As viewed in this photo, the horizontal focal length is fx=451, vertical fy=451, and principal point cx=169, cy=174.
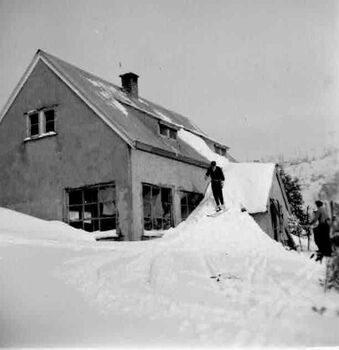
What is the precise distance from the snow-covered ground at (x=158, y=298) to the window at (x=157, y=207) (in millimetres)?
3300

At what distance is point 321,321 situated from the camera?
4.79 m

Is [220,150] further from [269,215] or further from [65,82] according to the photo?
[65,82]

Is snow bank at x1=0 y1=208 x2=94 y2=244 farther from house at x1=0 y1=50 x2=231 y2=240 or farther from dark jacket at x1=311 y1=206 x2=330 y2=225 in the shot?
dark jacket at x1=311 y1=206 x2=330 y2=225

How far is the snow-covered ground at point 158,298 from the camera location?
460cm

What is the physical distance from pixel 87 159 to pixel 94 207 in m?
1.13

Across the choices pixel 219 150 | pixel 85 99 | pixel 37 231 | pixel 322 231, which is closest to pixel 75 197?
pixel 37 231

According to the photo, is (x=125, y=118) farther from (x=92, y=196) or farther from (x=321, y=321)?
(x=321, y=321)

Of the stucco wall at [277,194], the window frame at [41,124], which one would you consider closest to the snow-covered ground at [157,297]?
the window frame at [41,124]

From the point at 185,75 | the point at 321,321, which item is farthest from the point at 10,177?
the point at 321,321

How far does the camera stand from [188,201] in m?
12.4

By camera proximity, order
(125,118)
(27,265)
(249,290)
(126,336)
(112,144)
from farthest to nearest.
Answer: (125,118) → (112,144) → (27,265) → (249,290) → (126,336)

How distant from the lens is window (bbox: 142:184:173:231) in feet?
35.0

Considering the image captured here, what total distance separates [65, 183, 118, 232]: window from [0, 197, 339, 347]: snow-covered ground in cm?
280

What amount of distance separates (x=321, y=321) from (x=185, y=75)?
178 inches
